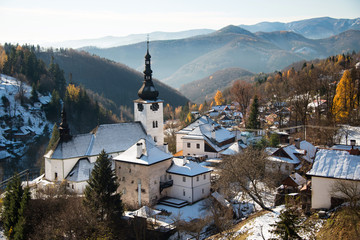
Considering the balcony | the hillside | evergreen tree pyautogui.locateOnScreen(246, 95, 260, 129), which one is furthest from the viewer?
the hillside

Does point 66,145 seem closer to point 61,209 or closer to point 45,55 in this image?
point 61,209

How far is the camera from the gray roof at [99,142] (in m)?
42.2

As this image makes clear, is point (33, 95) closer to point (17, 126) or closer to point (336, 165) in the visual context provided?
point (17, 126)

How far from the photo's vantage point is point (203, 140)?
52.0 m

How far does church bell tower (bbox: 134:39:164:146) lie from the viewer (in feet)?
158

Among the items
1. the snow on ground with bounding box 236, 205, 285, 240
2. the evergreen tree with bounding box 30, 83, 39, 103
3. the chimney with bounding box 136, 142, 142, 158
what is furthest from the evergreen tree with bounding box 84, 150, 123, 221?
the evergreen tree with bounding box 30, 83, 39, 103

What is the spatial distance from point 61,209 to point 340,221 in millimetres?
22706

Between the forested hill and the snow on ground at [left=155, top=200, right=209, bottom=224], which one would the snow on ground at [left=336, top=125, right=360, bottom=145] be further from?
the forested hill

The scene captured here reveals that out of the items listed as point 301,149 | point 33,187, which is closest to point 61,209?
point 33,187

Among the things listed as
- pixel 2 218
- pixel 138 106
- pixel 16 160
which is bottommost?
pixel 16 160

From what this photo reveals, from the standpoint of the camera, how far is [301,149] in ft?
145

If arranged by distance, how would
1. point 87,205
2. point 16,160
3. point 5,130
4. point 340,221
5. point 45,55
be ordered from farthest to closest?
point 45,55
point 5,130
point 16,160
point 87,205
point 340,221

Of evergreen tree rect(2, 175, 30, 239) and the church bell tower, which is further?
the church bell tower

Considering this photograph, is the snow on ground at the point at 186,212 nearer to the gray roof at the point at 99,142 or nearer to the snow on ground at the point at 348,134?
the gray roof at the point at 99,142
